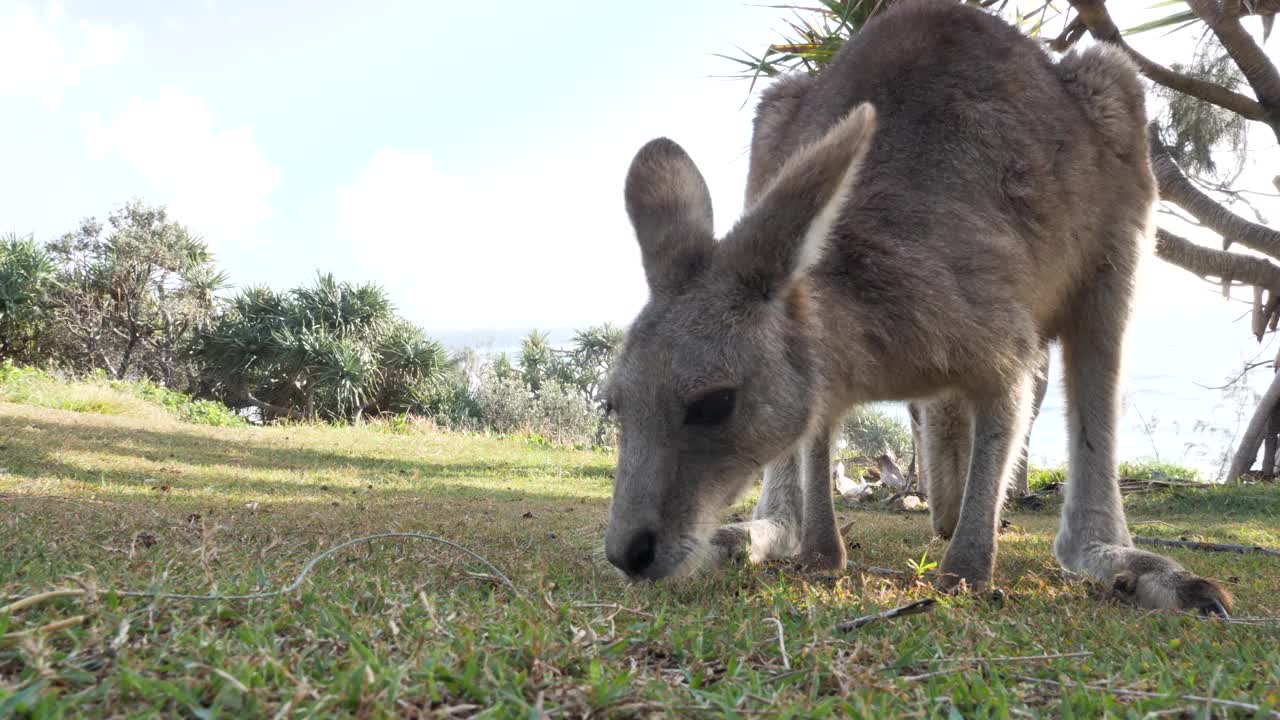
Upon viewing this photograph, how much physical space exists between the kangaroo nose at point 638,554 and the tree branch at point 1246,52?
342 inches

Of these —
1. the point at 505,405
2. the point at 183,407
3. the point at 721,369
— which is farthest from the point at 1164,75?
the point at 505,405

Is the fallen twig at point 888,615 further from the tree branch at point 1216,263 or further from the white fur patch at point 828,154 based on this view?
the tree branch at point 1216,263

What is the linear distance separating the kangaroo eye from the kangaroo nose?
0.40 metres

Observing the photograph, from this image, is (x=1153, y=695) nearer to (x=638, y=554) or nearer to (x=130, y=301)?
(x=638, y=554)

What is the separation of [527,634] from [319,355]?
25.1 meters

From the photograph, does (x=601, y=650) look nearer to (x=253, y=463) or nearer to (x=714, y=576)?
(x=714, y=576)

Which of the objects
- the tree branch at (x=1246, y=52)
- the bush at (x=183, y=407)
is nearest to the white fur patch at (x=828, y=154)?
the tree branch at (x=1246, y=52)

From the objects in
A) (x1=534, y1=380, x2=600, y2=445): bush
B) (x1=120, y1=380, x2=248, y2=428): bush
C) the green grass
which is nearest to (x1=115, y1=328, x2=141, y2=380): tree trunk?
the green grass

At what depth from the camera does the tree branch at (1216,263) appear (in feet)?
33.3

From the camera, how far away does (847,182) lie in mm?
2877

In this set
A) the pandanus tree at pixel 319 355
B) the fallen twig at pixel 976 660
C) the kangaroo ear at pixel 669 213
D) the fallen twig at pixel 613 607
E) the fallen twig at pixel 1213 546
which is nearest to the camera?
the fallen twig at pixel 976 660

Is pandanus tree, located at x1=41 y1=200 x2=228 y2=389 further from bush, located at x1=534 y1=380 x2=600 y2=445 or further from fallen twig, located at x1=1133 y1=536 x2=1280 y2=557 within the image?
fallen twig, located at x1=1133 y1=536 x2=1280 y2=557

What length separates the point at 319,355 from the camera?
82.7 ft

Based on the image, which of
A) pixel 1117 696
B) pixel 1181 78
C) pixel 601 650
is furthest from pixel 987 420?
pixel 1181 78
